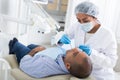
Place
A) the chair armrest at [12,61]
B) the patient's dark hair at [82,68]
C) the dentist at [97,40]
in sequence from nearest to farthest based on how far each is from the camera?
the patient's dark hair at [82,68], the chair armrest at [12,61], the dentist at [97,40]

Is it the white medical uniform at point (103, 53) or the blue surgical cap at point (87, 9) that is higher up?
the blue surgical cap at point (87, 9)

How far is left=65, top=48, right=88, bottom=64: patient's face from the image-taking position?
136 centimetres

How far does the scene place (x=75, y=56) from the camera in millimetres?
1389

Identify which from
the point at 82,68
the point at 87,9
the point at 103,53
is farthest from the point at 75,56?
the point at 87,9

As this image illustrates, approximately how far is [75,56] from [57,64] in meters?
0.13

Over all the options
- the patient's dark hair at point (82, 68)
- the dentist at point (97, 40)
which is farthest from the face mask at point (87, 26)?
the patient's dark hair at point (82, 68)

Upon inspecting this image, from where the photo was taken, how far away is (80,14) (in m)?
1.76

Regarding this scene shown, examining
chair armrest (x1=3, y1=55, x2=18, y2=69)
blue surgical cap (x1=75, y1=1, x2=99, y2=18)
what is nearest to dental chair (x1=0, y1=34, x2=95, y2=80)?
chair armrest (x1=3, y1=55, x2=18, y2=69)

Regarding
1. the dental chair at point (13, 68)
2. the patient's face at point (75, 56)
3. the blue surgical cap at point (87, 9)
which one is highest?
the blue surgical cap at point (87, 9)

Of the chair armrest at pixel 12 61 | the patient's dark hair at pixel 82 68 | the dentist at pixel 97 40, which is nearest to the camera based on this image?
the patient's dark hair at pixel 82 68

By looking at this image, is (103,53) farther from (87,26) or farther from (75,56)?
(75,56)

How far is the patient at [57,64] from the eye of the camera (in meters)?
1.35

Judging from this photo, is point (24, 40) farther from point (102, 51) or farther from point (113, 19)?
A: point (113, 19)

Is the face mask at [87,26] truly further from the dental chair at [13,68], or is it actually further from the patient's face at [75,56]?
the dental chair at [13,68]
